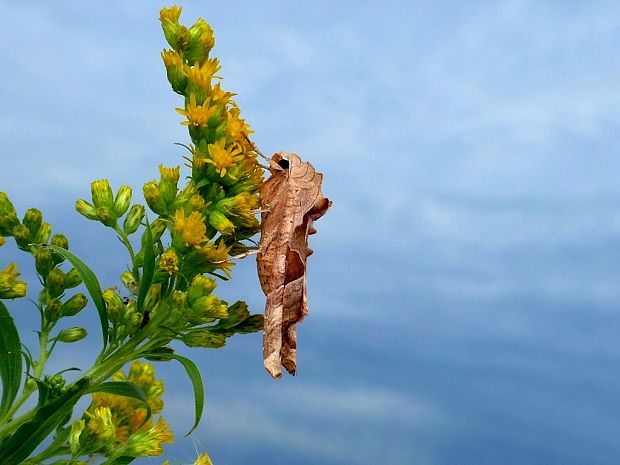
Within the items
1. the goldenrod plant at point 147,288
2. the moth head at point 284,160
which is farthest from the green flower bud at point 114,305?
the moth head at point 284,160

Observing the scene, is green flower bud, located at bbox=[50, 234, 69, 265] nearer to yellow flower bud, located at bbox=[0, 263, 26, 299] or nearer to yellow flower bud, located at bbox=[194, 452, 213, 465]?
yellow flower bud, located at bbox=[0, 263, 26, 299]

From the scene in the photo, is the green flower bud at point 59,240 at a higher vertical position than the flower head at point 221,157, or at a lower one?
lower

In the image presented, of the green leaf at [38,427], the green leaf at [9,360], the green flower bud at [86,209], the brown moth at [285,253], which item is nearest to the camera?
the green leaf at [38,427]

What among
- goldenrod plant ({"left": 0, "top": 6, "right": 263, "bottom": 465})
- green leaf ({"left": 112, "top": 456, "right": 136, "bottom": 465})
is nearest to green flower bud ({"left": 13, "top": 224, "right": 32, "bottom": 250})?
goldenrod plant ({"left": 0, "top": 6, "right": 263, "bottom": 465})

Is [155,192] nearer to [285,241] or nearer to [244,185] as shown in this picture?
[244,185]

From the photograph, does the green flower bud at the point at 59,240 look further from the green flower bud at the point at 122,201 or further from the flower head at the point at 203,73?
the flower head at the point at 203,73

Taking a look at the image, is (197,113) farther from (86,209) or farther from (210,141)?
(86,209)
